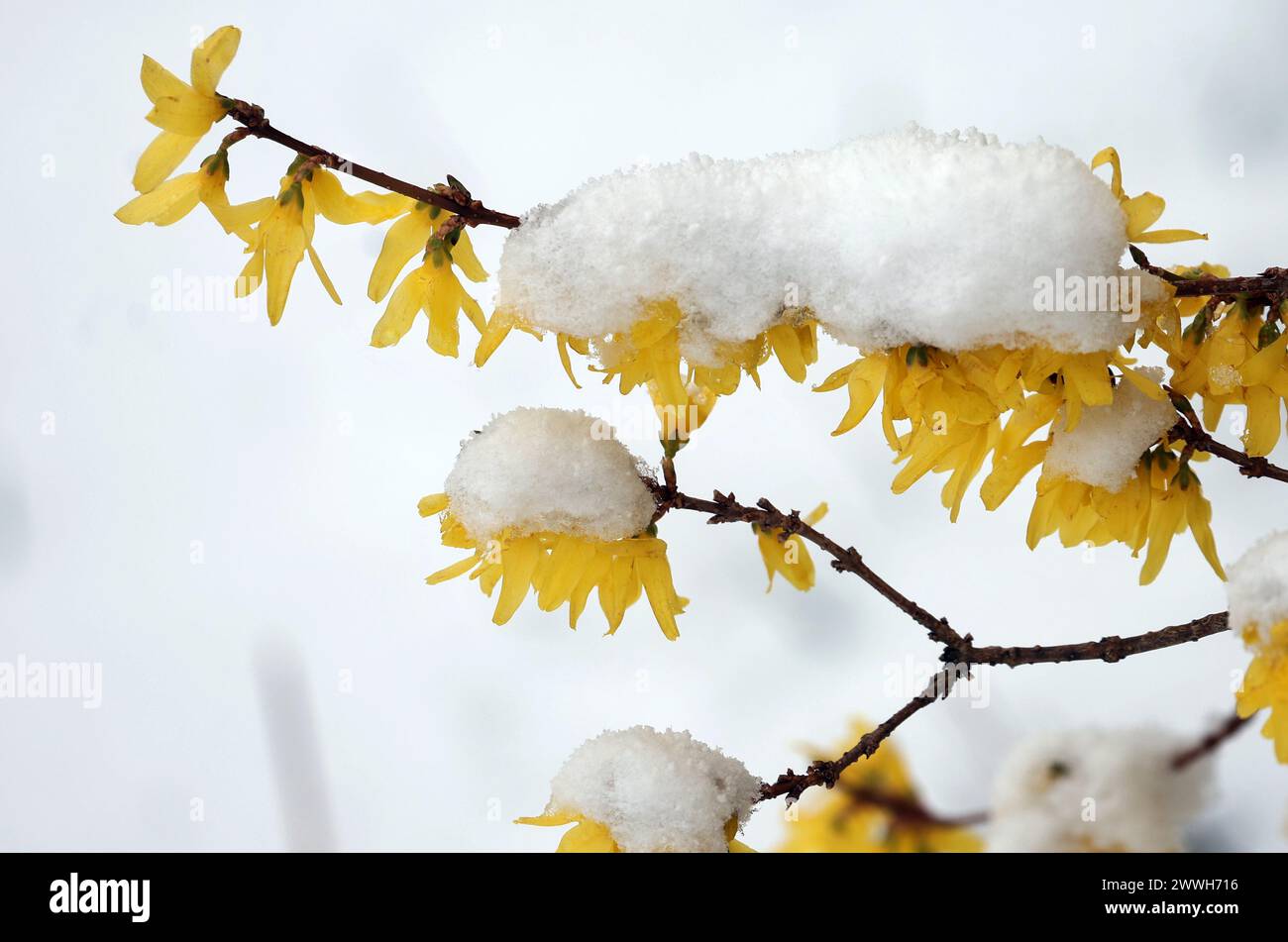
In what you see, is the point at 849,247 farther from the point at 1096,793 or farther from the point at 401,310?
the point at 1096,793

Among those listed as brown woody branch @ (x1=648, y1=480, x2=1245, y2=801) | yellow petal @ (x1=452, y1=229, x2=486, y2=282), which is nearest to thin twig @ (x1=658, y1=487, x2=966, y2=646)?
brown woody branch @ (x1=648, y1=480, x2=1245, y2=801)

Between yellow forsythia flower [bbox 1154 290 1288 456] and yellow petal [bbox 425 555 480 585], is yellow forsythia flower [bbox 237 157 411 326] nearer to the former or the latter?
yellow petal [bbox 425 555 480 585]

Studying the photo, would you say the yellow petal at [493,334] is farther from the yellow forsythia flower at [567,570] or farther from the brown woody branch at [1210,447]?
the brown woody branch at [1210,447]

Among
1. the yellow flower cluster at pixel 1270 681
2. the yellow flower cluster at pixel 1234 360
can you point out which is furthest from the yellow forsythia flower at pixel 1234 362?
the yellow flower cluster at pixel 1270 681

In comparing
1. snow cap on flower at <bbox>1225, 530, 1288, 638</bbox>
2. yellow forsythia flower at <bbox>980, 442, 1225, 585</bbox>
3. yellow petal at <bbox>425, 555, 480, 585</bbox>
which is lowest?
snow cap on flower at <bbox>1225, 530, 1288, 638</bbox>

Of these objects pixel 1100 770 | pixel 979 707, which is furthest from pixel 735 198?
pixel 979 707
